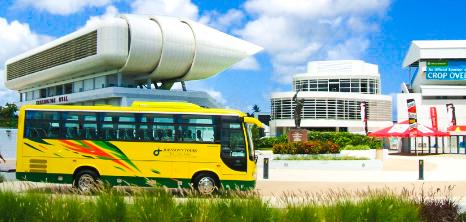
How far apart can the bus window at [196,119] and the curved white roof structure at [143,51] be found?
173 ft

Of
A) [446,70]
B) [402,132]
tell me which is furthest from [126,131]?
[446,70]

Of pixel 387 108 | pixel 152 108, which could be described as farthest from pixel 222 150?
pixel 387 108

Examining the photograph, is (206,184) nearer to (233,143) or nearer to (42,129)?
(233,143)

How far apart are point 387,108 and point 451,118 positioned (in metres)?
29.9

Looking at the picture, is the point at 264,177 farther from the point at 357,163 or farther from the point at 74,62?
the point at 74,62

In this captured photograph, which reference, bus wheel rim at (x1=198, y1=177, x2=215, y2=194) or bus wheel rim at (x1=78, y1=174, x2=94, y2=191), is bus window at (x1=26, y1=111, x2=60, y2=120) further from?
bus wheel rim at (x1=198, y1=177, x2=215, y2=194)

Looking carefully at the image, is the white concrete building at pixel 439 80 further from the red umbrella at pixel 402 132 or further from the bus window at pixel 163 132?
the bus window at pixel 163 132

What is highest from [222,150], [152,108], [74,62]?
[74,62]

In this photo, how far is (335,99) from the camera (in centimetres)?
8000

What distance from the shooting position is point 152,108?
49.6ft

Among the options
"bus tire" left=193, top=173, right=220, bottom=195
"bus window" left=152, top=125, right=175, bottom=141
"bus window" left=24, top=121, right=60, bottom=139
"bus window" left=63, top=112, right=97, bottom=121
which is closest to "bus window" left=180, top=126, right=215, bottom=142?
"bus window" left=152, top=125, right=175, bottom=141

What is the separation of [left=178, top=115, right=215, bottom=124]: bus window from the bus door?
45 cm

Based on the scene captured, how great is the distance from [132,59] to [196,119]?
2125 inches

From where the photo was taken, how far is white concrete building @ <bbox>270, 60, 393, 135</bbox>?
79.5m
